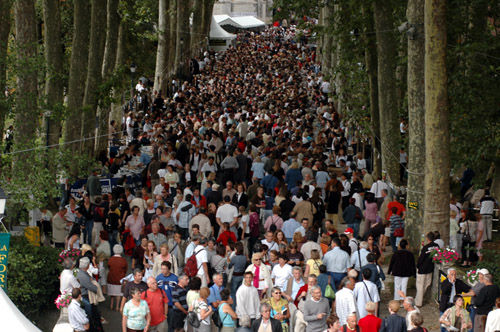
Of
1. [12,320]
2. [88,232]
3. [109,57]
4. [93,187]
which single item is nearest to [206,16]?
[109,57]

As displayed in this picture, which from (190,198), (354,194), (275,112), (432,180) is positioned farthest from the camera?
(275,112)

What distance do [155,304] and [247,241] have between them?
17.7 feet

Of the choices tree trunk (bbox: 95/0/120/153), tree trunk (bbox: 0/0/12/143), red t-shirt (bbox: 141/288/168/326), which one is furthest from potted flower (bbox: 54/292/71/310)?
tree trunk (bbox: 95/0/120/153)

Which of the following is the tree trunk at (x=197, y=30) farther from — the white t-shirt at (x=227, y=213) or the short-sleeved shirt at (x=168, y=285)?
the short-sleeved shirt at (x=168, y=285)

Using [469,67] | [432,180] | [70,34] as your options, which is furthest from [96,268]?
[70,34]

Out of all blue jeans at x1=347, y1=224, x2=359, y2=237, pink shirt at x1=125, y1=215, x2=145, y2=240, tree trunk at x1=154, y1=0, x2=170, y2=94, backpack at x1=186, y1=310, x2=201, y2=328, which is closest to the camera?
backpack at x1=186, y1=310, x2=201, y2=328

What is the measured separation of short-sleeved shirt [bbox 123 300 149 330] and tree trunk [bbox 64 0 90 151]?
40.1 ft

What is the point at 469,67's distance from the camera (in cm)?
1978

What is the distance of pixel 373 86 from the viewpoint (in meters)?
27.0

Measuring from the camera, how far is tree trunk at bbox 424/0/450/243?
16.5 m

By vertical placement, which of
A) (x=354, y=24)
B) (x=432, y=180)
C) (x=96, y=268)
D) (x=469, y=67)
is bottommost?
(x=96, y=268)

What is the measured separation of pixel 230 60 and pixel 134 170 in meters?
39.9

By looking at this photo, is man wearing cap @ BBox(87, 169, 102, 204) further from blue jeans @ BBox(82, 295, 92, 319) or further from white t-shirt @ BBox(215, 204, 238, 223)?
blue jeans @ BBox(82, 295, 92, 319)

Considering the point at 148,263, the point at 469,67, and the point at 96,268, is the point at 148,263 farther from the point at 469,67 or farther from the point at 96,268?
the point at 469,67
